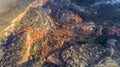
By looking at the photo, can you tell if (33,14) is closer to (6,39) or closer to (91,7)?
(6,39)

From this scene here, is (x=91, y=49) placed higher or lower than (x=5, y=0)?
lower

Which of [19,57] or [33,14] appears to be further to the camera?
[33,14]

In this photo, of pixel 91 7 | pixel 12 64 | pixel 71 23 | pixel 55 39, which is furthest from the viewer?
pixel 91 7

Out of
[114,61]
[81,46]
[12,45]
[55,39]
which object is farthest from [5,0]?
[114,61]

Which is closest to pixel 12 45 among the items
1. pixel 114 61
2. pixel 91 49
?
pixel 91 49

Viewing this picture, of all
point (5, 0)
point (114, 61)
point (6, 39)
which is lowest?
point (114, 61)

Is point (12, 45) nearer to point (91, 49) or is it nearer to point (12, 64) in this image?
point (12, 64)

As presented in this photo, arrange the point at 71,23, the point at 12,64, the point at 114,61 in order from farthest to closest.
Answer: the point at 71,23 < the point at 12,64 < the point at 114,61
